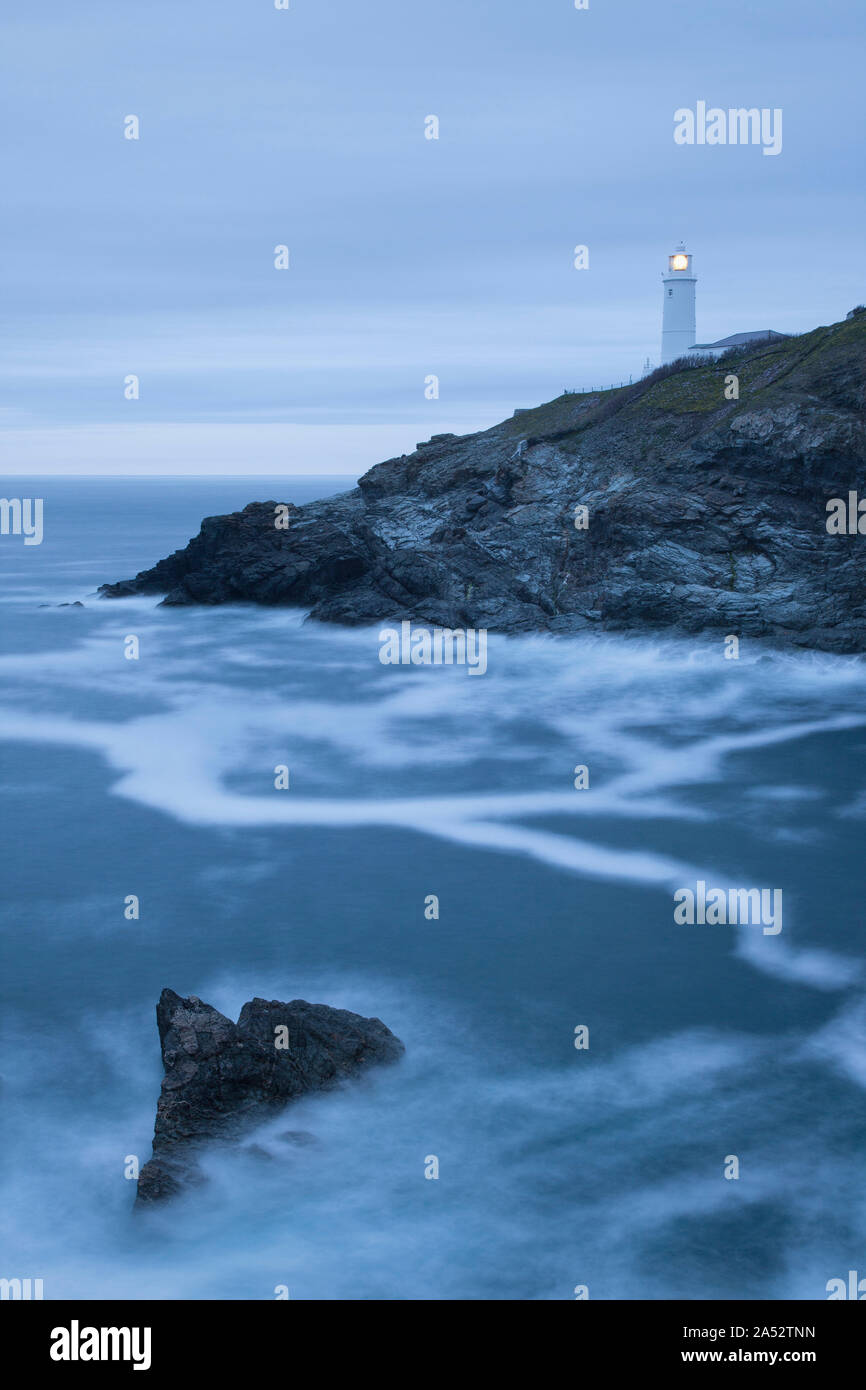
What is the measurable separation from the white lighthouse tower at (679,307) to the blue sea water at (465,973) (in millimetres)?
35778

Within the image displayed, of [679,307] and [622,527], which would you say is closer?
[622,527]

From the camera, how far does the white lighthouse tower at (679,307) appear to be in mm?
70500

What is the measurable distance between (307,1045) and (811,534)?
34.8 meters

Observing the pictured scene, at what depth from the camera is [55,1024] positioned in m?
18.1

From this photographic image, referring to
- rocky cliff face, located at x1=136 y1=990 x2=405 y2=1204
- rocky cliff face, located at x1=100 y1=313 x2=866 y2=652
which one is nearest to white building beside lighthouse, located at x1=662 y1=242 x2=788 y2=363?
rocky cliff face, located at x1=100 y1=313 x2=866 y2=652

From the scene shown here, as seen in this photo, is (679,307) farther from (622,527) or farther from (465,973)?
(465,973)

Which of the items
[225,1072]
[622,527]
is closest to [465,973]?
[225,1072]

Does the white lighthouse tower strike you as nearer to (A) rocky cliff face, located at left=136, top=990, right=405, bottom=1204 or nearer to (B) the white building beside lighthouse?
(B) the white building beside lighthouse

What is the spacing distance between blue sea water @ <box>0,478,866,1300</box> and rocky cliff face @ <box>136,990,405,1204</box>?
40cm

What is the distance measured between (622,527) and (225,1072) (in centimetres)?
3472

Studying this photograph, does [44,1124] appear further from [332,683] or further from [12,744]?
[332,683]

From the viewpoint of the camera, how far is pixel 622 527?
4606 centimetres

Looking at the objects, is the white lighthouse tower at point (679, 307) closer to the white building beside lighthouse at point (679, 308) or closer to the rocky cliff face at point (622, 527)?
the white building beside lighthouse at point (679, 308)

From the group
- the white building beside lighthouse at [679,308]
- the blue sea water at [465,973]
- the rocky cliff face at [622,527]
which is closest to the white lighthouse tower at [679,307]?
the white building beside lighthouse at [679,308]
